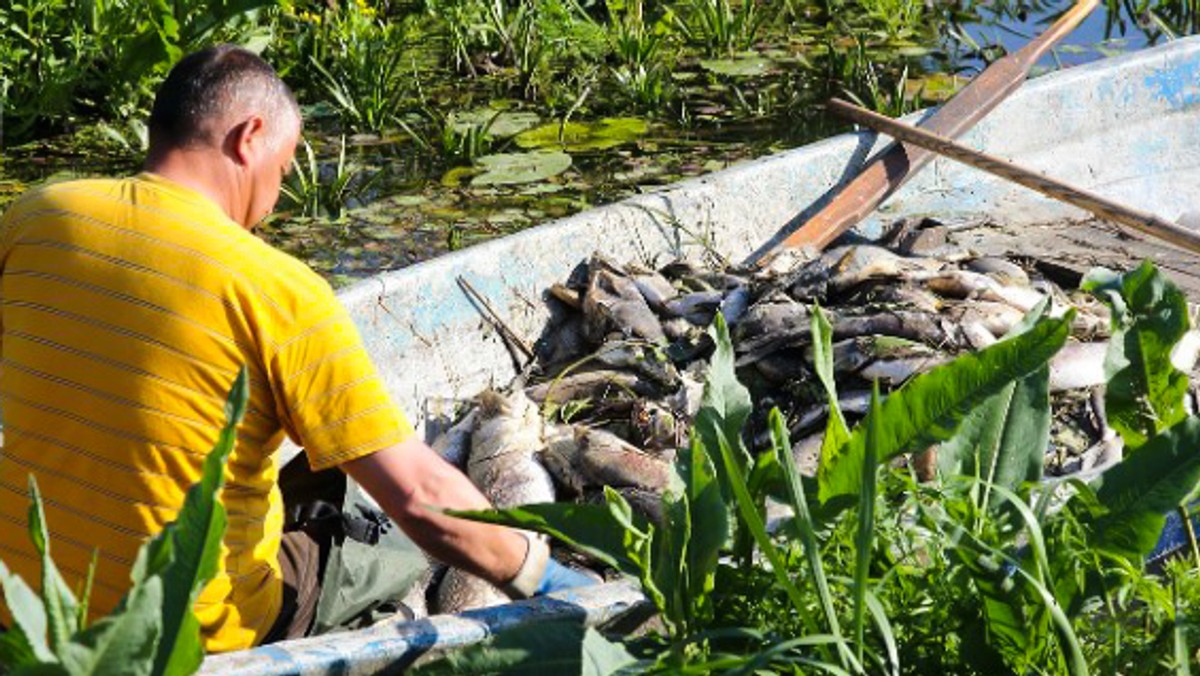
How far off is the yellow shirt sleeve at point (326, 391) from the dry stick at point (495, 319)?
1.77 meters

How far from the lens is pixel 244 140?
9.48ft

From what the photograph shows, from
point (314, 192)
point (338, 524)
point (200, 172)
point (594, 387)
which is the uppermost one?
point (200, 172)

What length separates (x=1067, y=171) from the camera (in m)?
5.88

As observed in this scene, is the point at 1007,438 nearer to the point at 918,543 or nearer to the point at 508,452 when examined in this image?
the point at 918,543

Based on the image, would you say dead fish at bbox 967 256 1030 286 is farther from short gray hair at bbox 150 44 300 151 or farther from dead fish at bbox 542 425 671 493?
short gray hair at bbox 150 44 300 151

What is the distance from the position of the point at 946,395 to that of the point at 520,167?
4.20m

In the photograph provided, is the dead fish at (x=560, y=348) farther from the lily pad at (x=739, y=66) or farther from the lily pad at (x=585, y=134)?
the lily pad at (x=739, y=66)

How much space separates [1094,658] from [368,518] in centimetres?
Answer: 145

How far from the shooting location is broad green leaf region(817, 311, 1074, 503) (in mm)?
2238

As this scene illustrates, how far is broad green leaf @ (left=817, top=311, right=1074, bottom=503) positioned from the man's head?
102 cm

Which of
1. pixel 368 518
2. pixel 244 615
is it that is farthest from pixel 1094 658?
pixel 368 518

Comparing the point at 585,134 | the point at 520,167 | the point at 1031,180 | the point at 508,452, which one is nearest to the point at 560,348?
the point at 508,452

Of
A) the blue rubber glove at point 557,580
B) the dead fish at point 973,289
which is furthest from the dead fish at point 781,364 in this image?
the blue rubber glove at point 557,580

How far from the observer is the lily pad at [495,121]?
6773 mm
